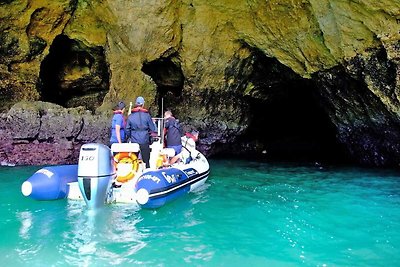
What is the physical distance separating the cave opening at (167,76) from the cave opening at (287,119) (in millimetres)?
2398

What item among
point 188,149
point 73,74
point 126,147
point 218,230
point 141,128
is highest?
point 73,74

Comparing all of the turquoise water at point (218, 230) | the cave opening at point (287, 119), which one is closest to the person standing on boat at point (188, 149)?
the turquoise water at point (218, 230)

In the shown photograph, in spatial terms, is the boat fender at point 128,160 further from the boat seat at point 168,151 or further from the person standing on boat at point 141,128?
the boat seat at point 168,151

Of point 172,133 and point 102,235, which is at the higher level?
point 172,133

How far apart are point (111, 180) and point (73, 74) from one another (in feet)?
29.6

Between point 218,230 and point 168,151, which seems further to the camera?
point 168,151

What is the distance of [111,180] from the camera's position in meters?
6.68

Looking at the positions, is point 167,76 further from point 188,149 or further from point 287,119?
point 287,119

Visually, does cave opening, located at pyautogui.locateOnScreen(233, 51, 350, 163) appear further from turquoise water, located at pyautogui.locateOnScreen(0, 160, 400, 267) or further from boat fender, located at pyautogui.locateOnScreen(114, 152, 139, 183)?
boat fender, located at pyautogui.locateOnScreen(114, 152, 139, 183)

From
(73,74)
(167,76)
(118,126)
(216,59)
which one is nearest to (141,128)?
(118,126)

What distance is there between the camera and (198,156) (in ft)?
31.8

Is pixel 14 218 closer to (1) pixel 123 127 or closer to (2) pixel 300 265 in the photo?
(1) pixel 123 127

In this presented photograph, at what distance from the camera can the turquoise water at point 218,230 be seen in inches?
191

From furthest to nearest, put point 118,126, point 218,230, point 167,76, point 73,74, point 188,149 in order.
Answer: point 73,74 → point 167,76 → point 188,149 → point 118,126 → point 218,230
